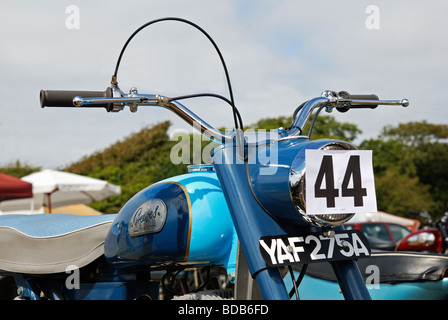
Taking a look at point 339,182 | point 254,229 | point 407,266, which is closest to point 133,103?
point 254,229

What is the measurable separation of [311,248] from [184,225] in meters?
0.51

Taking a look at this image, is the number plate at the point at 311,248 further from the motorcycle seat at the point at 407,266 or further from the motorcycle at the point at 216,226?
the motorcycle seat at the point at 407,266

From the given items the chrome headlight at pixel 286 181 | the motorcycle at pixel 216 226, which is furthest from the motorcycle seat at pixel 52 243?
the chrome headlight at pixel 286 181

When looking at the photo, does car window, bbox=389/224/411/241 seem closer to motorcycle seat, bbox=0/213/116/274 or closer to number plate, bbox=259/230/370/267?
motorcycle seat, bbox=0/213/116/274

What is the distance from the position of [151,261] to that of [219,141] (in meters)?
0.58

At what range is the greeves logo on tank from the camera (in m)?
1.88

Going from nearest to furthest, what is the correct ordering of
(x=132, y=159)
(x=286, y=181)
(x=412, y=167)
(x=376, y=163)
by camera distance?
(x=286, y=181), (x=132, y=159), (x=376, y=163), (x=412, y=167)

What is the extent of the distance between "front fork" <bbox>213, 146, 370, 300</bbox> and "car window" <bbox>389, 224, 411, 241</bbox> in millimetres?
12265

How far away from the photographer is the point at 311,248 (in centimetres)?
154

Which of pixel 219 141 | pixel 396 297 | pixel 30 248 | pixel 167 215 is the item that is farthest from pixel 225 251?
pixel 396 297

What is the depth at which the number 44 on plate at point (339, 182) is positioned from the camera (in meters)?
1.45

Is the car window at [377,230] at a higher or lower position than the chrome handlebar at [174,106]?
lower

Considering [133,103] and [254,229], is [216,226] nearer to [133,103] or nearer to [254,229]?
[254,229]

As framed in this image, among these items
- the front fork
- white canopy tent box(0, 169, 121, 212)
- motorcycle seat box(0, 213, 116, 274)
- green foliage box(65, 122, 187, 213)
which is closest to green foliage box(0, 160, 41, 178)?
green foliage box(65, 122, 187, 213)
